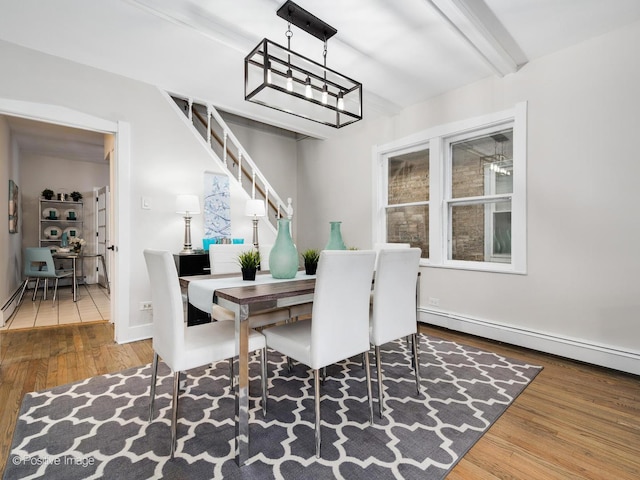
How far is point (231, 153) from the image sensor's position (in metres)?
4.54

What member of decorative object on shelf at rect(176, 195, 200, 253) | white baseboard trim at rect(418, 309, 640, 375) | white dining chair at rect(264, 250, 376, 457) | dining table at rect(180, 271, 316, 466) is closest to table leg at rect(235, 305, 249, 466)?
dining table at rect(180, 271, 316, 466)

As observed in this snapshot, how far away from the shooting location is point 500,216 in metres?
3.19

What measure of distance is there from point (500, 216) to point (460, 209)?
0.44 metres

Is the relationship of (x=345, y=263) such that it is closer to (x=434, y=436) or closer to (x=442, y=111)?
(x=434, y=436)

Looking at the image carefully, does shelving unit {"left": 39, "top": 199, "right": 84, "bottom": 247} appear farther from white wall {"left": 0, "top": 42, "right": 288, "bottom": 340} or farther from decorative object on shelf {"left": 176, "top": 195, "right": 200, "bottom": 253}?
decorative object on shelf {"left": 176, "top": 195, "right": 200, "bottom": 253}

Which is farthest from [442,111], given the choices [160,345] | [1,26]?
[1,26]

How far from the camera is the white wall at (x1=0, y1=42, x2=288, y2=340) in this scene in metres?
2.72

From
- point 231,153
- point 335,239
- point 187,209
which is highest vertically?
point 231,153

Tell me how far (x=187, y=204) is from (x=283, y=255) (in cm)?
176

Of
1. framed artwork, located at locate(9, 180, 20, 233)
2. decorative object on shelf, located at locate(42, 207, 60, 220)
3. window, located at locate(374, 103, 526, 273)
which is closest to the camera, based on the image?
window, located at locate(374, 103, 526, 273)

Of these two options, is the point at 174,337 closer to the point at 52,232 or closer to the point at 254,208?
the point at 254,208

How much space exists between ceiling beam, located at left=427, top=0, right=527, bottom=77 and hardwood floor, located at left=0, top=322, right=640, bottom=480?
2.57 m

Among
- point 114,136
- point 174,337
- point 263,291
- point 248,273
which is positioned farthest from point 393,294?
point 114,136

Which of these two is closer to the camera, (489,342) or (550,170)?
(550,170)
